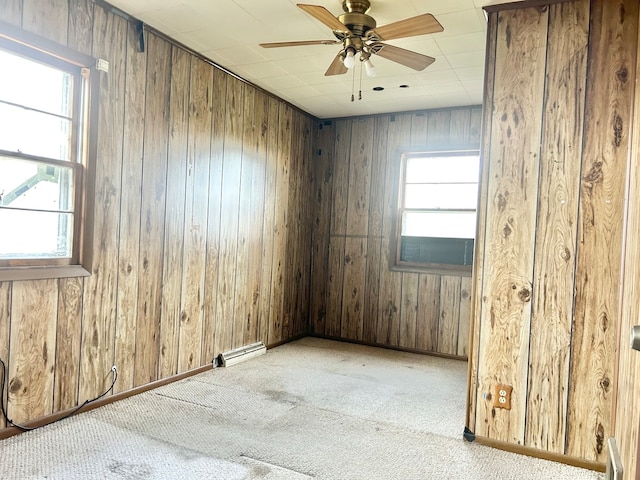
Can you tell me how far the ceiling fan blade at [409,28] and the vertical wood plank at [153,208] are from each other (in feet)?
5.52

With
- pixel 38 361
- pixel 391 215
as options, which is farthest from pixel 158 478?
pixel 391 215

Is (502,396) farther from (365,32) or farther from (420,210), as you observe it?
(420,210)

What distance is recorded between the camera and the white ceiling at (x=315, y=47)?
2934 millimetres

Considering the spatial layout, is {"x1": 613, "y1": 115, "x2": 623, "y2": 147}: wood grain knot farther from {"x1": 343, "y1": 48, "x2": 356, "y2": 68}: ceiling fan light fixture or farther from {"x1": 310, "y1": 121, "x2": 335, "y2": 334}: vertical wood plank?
{"x1": 310, "y1": 121, "x2": 335, "y2": 334}: vertical wood plank

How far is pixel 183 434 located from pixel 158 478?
1.69ft

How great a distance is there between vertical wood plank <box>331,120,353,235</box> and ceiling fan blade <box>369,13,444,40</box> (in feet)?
9.32

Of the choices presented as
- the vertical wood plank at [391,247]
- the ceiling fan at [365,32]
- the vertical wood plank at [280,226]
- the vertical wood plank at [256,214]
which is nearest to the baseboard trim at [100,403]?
the vertical wood plank at [256,214]

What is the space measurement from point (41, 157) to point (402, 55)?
2.27 m

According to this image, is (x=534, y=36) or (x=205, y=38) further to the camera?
(x=205, y=38)

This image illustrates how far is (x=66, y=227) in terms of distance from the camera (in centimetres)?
290

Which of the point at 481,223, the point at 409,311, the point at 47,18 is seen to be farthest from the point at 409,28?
the point at 409,311

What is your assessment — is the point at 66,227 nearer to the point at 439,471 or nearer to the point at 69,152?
the point at 69,152

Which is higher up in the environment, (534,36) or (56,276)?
(534,36)

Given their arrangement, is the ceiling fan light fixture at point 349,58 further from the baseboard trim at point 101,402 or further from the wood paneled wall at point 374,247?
the baseboard trim at point 101,402
